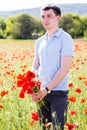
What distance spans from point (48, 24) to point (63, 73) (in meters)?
0.46

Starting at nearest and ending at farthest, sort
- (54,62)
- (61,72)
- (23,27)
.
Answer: (61,72)
(54,62)
(23,27)

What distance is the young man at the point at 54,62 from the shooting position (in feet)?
12.3

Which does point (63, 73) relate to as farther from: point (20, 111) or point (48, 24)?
point (20, 111)

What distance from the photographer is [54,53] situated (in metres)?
3.84

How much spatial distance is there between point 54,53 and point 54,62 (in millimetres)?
83

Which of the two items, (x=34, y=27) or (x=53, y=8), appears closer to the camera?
(x=53, y=8)

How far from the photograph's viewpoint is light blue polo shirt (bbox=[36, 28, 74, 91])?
12.4 feet

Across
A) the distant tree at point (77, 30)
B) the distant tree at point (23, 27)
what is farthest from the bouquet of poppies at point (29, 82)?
the distant tree at point (23, 27)

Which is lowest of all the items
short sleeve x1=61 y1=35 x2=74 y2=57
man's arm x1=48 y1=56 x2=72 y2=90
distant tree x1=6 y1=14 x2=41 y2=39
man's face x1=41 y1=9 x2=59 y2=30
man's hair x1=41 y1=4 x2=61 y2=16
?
distant tree x1=6 y1=14 x2=41 y2=39

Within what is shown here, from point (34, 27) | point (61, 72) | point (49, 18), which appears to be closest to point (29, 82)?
point (61, 72)

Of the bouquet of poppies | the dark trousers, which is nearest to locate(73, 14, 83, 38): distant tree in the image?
the dark trousers

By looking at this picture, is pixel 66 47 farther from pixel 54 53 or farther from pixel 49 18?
pixel 49 18

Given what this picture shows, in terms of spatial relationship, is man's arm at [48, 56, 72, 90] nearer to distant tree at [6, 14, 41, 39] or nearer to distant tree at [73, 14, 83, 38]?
distant tree at [73, 14, 83, 38]

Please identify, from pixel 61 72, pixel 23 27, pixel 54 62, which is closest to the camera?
pixel 61 72
